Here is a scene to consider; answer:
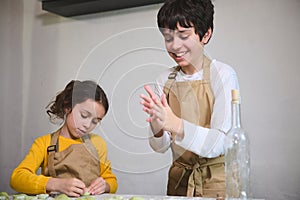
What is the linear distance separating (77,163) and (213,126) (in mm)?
453

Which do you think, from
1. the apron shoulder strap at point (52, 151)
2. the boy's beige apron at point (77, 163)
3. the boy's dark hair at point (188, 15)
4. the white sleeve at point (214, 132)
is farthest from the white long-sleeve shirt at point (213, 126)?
the apron shoulder strap at point (52, 151)

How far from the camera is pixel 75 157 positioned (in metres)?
1.31

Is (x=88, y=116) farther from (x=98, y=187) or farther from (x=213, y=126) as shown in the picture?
(x=213, y=126)

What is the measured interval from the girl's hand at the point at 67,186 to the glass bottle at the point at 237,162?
467 mm

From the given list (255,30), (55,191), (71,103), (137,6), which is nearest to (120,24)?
(137,6)

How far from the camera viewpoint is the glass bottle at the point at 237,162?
857mm

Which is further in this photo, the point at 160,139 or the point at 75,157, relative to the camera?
the point at 75,157

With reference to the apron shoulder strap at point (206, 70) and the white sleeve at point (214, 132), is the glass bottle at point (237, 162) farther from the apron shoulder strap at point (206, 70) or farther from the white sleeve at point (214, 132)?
the apron shoulder strap at point (206, 70)

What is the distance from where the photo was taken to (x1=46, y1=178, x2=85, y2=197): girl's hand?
1168mm

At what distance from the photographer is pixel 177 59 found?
1.16 meters

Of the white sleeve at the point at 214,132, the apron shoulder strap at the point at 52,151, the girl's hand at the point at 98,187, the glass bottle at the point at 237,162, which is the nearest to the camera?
the glass bottle at the point at 237,162

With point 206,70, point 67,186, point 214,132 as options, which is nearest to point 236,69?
point 206,70

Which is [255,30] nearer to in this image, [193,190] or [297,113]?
[297,113]

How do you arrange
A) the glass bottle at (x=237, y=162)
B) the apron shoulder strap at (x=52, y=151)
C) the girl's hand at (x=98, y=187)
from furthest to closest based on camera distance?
the apron shoulder strap at (x=52, y=151) < the girl's hand at (x=98, y=187) < the glass bottle at (x=237, y=162)
